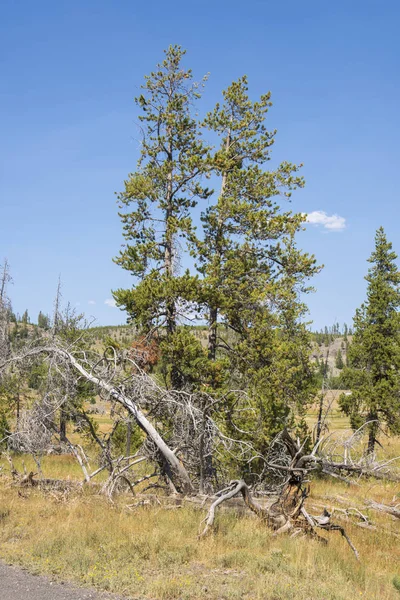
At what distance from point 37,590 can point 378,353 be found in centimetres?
2088

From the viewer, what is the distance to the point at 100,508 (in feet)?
31.4

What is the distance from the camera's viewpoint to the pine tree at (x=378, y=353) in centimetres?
2305

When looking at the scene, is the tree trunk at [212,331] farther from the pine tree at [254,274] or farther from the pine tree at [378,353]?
the pine tree at [378,353]

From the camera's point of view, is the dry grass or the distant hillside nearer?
the dry grass

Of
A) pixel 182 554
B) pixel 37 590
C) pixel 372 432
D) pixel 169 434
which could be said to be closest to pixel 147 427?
pixel 169 434

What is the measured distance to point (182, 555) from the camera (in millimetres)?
7297

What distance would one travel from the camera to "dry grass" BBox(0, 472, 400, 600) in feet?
20.4

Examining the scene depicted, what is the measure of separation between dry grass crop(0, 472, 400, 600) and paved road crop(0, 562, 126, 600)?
242 millimetres

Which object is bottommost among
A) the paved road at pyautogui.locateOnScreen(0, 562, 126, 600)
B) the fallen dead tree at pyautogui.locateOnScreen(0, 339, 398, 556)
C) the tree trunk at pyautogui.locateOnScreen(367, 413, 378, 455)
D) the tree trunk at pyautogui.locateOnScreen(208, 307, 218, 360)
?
the tree trunk at pyautogui.locateOnScreen(367, 413, 378, 455)

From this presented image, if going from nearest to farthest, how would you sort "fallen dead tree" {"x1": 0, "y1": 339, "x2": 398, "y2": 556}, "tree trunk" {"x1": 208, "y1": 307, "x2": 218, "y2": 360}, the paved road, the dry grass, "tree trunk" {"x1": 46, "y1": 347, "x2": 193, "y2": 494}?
the paved road
the dry grass
"fallen dead tree" {"x1": 0, "y1": 339, "x2": 398, "y2": 556}
"tree trunk" {"x1": 46, "y1": 347, "x2": 193, "y2": 494}
"tree trunk" {"x1": 208, "y1": 307, "x2": 218, "y2": 360}

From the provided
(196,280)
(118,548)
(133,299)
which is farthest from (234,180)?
(118,548)

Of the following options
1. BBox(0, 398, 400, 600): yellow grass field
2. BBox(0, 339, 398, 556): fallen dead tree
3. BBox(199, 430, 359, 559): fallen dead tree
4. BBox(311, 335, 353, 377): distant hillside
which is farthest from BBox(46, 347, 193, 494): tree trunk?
BBox(311, 335, 353, 377): distant hillside

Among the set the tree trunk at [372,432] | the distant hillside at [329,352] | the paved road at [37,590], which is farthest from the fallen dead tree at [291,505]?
the tree trunk at [372,432]

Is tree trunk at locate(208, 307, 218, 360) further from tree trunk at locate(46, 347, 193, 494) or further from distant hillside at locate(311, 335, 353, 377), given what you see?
tree trunk at locate(46, 347, 193, 494)
